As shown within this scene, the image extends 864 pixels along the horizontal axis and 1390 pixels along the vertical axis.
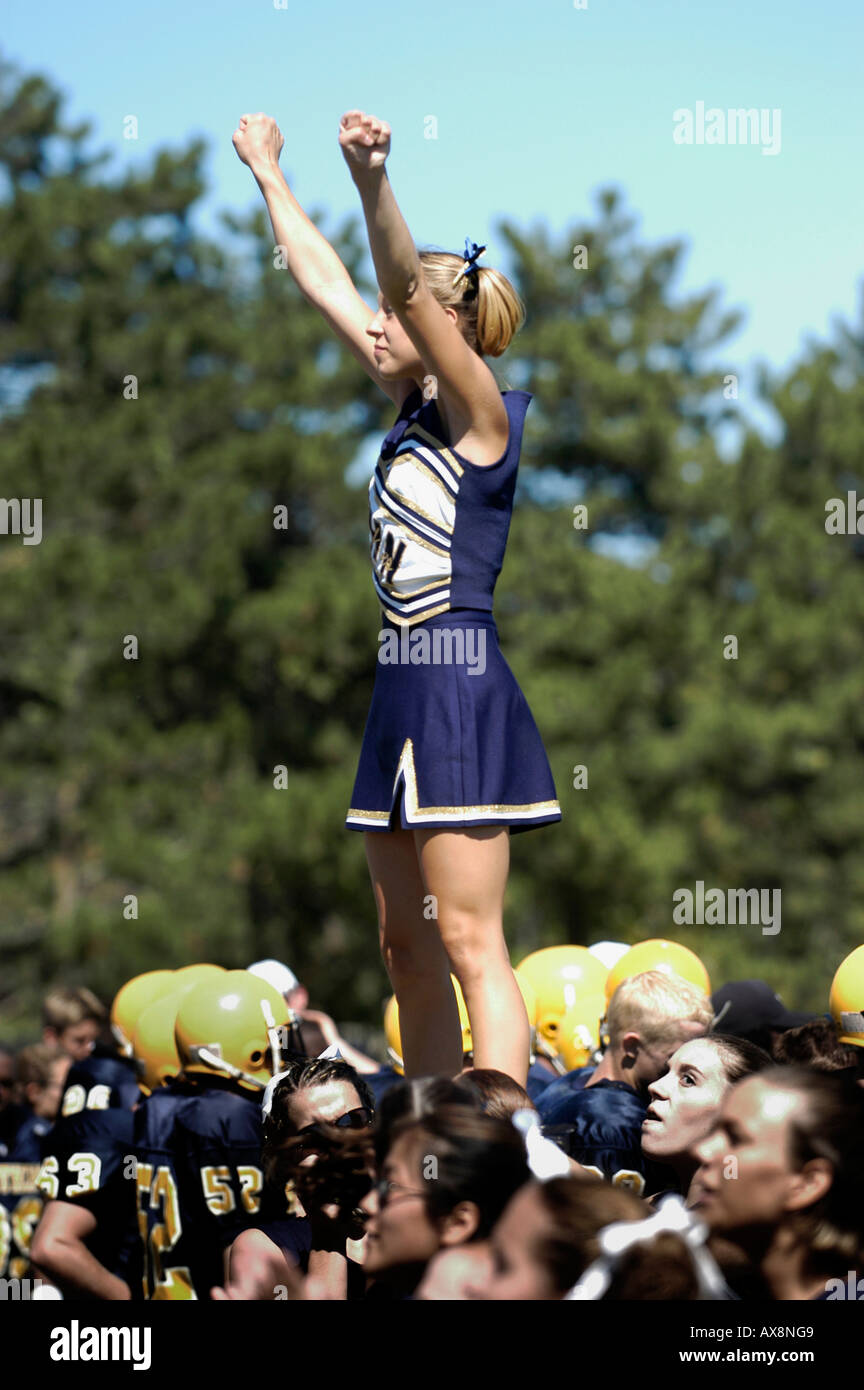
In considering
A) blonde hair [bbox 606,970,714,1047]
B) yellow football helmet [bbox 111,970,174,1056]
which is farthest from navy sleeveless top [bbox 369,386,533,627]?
yellow football helmet [bbox 111,970,174,1056]

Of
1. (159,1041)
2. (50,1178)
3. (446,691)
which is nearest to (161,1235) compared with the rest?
(50,1178)

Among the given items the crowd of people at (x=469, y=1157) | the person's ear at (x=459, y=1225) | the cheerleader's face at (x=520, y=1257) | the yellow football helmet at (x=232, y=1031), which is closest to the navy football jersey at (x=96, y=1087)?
the crowd of people at (x=469, y=1157)

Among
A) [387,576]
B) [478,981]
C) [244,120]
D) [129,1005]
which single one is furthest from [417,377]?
[129,1005]

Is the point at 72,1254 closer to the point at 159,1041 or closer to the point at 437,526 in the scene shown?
the point at 159,1041

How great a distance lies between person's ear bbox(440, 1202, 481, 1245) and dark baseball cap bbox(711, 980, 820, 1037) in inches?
99.2

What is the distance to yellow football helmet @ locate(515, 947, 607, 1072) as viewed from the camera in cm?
554

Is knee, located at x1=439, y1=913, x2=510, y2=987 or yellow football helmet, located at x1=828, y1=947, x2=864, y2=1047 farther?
yellow football helmet, located at x1=828, y1=947, x2=864, y2=1047

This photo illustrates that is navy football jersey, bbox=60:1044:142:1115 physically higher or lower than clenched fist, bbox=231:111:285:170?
lower

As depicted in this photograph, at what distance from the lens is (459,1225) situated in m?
2.37

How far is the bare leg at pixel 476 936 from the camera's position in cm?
330

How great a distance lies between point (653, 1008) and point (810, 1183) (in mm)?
1758

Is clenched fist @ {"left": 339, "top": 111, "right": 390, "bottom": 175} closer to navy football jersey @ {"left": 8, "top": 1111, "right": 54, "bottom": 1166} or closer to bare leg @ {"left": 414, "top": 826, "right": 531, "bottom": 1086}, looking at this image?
bare leg @ {"left": 414, "top": 826, "right": 531, "bottom": 1086}

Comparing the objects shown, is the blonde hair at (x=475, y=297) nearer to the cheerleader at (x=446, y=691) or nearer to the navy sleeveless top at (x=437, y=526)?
the cheerleader at (x=446, y=691)

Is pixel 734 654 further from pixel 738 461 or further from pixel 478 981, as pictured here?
pixel 478 981
